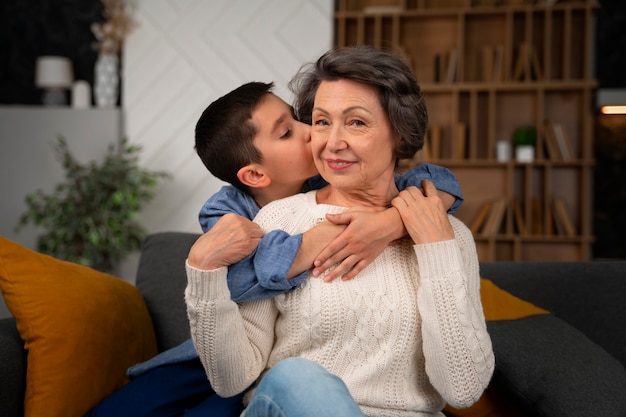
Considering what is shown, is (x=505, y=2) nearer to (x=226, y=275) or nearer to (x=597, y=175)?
(x=597, y=175)

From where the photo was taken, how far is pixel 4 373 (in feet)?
5.76

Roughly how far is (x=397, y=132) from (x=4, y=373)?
1.09 metres

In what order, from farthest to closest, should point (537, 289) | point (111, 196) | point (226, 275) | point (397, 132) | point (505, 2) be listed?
point (505, 2) → point (111, 196) → point (537, 289) → point (397, 132) → point (226, 275)

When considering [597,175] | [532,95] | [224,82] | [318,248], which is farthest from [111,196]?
[318,248]

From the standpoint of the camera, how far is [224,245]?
1309 mm

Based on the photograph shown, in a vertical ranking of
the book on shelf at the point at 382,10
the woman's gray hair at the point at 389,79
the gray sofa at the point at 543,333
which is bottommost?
the gray sofa at the point at 543,333

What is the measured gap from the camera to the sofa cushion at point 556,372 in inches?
72.0

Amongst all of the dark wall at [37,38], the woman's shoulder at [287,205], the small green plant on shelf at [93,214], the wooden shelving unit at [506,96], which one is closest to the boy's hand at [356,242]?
the woman's shoulder at [287,205]

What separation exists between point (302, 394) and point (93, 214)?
4002mm

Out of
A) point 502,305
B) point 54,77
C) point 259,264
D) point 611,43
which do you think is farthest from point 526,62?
point 259,264

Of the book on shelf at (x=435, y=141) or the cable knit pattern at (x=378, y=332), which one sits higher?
the book on shelf at (x=435, y=141)

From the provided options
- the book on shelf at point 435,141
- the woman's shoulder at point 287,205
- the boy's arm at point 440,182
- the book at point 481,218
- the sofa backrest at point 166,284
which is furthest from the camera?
the book on shelf at point 435,141

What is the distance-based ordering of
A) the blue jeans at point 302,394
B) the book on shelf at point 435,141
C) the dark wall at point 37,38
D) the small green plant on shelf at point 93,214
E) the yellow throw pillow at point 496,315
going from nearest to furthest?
the blue jeans at point 302,394 < the yellow throw pillow at point 496,315 < the small green plant on shelf at point 93,214 < the book on shelf at point 435,141 < the dark wall at point 37,38

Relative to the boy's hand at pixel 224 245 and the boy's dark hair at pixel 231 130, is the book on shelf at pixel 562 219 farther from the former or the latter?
the boy's hand at pixel 224 245
